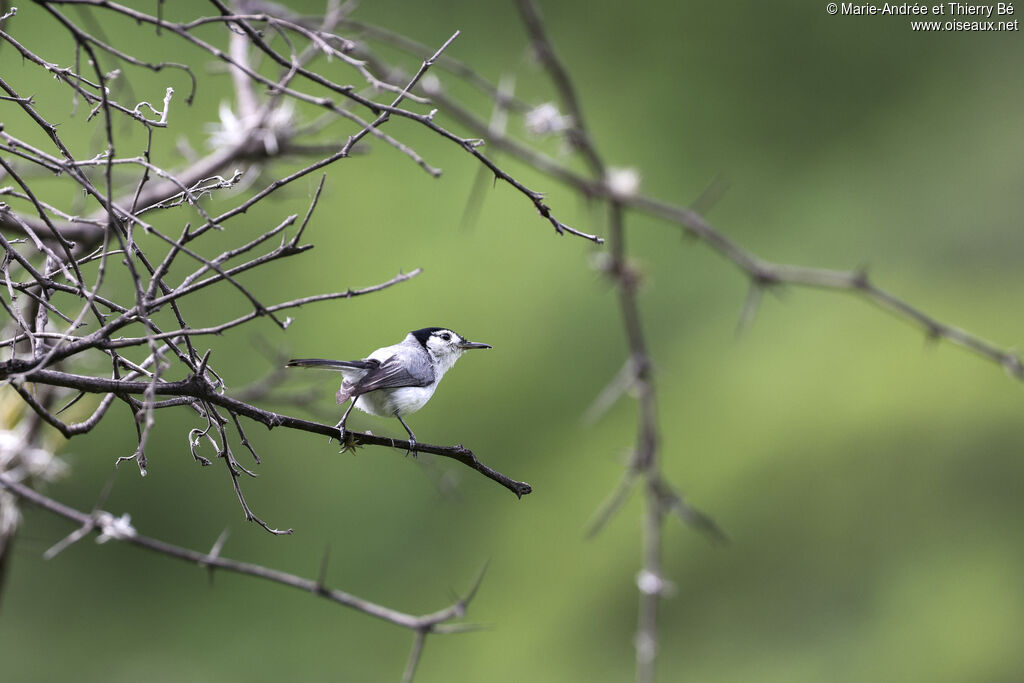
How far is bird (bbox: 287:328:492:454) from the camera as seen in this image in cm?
121

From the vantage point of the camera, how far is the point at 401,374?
1.24 metres

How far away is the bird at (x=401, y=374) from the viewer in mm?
1208

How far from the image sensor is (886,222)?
14.2 ft

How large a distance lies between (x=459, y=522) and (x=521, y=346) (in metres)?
0.71

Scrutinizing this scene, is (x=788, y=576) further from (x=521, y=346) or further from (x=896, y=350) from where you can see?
(x=521, y=346)

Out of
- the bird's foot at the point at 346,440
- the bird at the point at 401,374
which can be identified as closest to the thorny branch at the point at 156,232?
the bird's foot at the point at 346,440

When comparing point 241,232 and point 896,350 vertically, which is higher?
point 896,350

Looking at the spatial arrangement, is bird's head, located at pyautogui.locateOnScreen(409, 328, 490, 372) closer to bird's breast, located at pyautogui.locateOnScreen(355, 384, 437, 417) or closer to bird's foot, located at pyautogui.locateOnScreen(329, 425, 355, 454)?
bird's breast, located at pyautogui.locateOnScreen(355, 384, 437, 417)

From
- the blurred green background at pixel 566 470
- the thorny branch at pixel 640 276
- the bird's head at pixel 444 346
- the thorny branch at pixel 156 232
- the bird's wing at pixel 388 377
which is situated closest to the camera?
the thorny branch at pixel 156 232

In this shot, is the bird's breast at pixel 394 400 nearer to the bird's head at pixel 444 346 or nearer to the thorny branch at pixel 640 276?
the bird's head at pixel 444 346

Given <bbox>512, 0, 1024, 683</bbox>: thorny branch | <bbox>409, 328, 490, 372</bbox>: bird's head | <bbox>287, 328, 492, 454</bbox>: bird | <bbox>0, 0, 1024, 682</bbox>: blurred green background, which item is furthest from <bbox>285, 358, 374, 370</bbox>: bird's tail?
<bbox>0, 0, 1024, 682</bbox>: blurred green background

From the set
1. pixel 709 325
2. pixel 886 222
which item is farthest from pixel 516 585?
pixel 886 222

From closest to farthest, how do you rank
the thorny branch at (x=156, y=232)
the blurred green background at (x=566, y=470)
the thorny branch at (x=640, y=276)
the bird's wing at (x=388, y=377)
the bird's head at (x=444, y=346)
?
the thorny branch at (x=156, y=232)
the bird's wing at (x=388, y=377)
the bird's head at (x=444, y=346)
the thorny branch at (x=640, y=276)
the blurred green background at (x=566, y=470)

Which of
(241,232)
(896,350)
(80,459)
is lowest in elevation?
(80,459)
